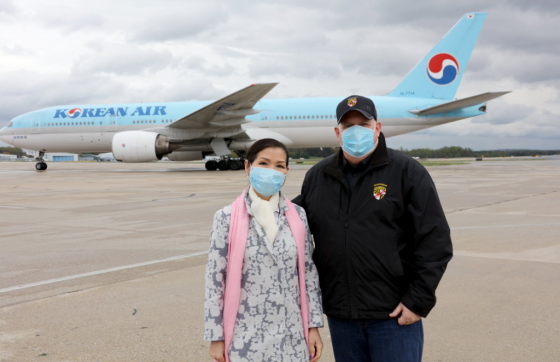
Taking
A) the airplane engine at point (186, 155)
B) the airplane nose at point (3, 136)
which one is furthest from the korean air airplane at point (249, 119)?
the airplane nose at point (3, 136)

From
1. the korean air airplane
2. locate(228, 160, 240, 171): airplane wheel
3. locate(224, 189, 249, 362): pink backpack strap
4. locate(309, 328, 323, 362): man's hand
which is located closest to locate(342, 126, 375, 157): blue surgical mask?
locate(224, 189, 249, 362): pink backpack strap

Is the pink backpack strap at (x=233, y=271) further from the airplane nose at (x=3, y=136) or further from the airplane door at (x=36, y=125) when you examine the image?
the airplane nose at (x=3, y=136)

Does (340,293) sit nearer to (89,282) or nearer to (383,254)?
(383,254)

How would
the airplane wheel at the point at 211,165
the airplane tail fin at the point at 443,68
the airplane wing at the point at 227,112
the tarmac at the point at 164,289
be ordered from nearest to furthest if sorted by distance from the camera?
the tarmac at the point at 164,289, the airplane wing at the point at 227,112, the airplane tail fin at the point at 443,68, the airplane wheel at the point at 211,165

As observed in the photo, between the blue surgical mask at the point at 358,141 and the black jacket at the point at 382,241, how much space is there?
0.05m

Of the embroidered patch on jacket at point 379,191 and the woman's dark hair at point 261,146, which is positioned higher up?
the woman's dark hair at point 261,146

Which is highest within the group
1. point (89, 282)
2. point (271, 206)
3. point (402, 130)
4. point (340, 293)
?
point (402, 130)

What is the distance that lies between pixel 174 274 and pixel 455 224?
4.96 m

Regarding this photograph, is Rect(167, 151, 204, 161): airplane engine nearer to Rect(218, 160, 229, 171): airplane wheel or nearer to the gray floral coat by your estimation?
Rect(218, 160, 229, 171): airplane wheel

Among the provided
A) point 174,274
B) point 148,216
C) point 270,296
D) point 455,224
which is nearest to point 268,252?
point 270,296

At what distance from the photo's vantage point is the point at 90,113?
26031mm

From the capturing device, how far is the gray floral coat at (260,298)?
211 centimetres

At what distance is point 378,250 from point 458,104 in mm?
24240

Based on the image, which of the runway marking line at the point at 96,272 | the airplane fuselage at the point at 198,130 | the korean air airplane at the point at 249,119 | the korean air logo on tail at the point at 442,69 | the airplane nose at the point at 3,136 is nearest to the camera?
the runway marking line at the point at 96,272
